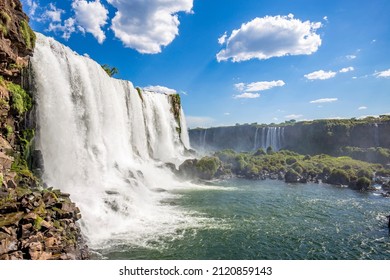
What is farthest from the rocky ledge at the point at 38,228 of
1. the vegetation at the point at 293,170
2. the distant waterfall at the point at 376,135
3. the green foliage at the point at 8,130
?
the distant waterfall at the point at 376,135

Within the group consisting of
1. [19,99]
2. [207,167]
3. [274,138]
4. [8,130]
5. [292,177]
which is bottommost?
[292,177]

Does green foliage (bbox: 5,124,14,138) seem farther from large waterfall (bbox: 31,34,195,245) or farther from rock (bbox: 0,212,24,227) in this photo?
rock (bbox: 0,212,24,227)

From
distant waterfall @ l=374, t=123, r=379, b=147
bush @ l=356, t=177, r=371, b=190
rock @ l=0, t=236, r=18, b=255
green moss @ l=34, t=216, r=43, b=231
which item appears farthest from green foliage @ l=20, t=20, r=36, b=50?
distant waterfall @ l=374, t=123, r=379, b=147

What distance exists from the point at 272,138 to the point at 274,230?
7395 centimetres

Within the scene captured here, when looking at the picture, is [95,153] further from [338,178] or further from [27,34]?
[338,178]

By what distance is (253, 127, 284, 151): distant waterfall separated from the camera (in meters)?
90.8

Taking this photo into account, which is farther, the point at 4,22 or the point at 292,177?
the point at 292,177

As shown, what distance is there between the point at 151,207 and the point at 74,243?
11555 mm

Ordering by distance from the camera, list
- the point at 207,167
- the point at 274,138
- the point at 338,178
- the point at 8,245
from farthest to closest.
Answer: the point at 274,138, the point at 207,167, the point at 338,178, the point at 8,245

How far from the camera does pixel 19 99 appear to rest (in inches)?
894

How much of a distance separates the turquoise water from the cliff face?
48856 millimetres

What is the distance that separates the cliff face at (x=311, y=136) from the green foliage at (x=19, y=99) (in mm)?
71929

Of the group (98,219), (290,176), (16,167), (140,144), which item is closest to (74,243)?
(98,219)

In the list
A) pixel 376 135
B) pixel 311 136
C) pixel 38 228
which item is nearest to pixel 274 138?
pixel 311 136
